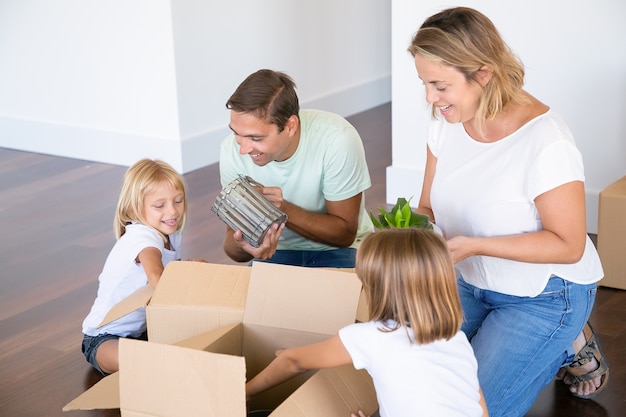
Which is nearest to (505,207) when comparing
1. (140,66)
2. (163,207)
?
(163,207)

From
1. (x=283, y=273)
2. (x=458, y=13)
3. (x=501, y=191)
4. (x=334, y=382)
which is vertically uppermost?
(x=458, y=13)

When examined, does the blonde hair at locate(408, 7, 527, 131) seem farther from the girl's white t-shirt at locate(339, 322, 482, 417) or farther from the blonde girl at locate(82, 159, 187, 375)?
the blonde girl at locate(82, 159, 187, 375)

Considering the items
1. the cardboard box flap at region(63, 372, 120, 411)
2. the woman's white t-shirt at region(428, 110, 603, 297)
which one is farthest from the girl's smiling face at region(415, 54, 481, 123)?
the cardboard box flap at region(63, 372, 120, 411)

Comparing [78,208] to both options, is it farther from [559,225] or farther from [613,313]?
[559,225]

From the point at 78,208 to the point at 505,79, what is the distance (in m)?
2.68

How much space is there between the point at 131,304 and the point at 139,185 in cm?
49

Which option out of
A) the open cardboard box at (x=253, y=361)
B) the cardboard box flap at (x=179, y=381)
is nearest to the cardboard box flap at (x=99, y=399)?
the open cardboard box at (x=253, y=361)

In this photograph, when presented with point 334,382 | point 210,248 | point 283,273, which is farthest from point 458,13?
point 210,248

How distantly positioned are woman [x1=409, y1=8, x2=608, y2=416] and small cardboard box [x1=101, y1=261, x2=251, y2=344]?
52 cm

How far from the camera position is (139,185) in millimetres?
2666

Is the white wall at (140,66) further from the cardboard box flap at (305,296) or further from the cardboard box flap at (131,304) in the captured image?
the cardboard box flap at (305,296)

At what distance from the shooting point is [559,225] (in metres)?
1.97

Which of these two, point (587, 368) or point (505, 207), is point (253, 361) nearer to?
Answer: point (505, 207)

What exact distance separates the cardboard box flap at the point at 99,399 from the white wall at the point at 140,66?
7.87 feet
